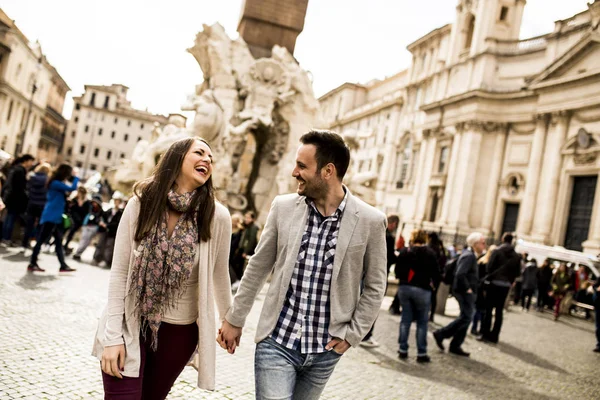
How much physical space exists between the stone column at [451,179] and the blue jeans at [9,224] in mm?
27270

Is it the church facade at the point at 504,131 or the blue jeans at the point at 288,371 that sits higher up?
the church facade at the point at 504,131

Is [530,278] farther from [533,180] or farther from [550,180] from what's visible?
[533,180]

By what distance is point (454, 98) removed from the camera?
33.9 meters

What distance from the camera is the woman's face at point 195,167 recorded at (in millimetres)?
2383

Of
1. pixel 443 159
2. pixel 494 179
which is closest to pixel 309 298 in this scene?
pixel 494 179

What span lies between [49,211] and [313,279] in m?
6.39

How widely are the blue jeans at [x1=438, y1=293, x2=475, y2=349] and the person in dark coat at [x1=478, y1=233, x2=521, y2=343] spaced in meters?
1.51

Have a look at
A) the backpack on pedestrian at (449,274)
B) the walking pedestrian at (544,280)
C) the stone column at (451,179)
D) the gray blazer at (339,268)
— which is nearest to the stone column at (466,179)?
the stone column at (451,179)

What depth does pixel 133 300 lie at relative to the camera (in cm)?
226

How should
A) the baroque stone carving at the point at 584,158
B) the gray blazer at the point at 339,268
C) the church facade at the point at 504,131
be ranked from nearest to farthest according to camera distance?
1. the gray blazer at the point at 339,268
2. the baroque stone carving at the point at 584,158
3. the church facade at the point at 504,131

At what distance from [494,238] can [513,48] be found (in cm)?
1206

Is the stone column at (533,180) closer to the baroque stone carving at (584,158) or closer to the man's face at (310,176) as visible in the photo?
the baroque stone carving at (584,158)

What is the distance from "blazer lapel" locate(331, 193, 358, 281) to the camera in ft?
7.78

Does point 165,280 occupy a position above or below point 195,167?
below
